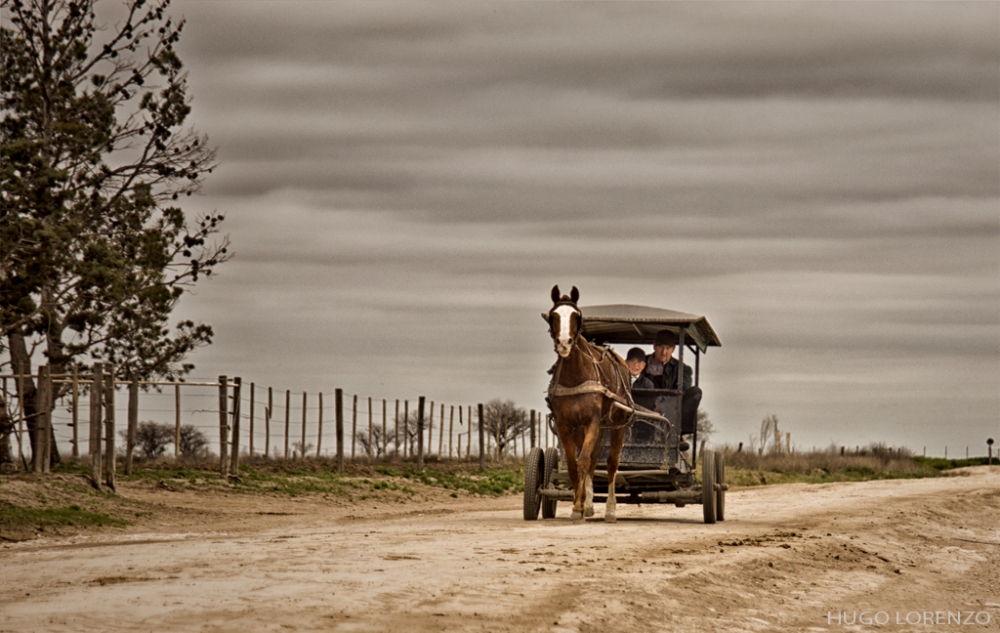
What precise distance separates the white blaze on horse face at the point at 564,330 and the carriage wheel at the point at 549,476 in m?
2.51

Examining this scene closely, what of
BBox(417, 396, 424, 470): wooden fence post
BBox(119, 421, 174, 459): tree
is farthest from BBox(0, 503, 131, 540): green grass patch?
BBox(119, 421, 174, 459): tree

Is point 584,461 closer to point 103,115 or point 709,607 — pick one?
point 709,607

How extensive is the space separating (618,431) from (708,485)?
4.99 feet

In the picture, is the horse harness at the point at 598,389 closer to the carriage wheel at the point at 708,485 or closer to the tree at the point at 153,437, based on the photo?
the carriage wheel at the point at 708,485

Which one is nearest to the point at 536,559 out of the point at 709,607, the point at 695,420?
the point at 709,607

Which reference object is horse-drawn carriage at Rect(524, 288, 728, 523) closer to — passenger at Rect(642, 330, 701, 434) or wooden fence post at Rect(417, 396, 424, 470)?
passenger at Rect(642, 330, 701, 434)

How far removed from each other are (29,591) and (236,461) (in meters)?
18.4

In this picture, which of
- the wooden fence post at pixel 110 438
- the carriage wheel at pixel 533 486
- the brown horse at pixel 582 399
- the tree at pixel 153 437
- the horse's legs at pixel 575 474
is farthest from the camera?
the tree at pixel 153 437

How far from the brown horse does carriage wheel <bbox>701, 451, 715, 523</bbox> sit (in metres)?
1.30

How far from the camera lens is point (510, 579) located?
11.6m

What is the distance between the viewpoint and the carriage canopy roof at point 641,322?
19078mm

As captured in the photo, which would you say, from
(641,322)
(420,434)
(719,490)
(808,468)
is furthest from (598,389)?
(808,468)

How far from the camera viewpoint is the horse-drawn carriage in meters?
17.8

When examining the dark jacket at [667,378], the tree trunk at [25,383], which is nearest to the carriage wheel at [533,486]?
the dark jacket at [667,378]
